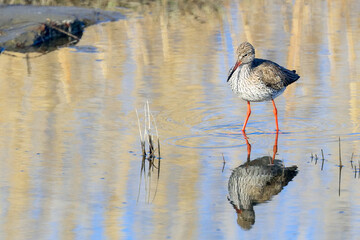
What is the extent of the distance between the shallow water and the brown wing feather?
1.69ft

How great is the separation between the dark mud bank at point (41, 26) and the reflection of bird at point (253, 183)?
7145mm

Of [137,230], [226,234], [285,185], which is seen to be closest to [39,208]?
[137,230]

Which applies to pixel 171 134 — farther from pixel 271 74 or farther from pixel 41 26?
pixel 41 26

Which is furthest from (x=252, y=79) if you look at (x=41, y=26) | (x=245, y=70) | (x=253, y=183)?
(x=41, y=26)

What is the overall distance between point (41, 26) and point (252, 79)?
6556 millimetres

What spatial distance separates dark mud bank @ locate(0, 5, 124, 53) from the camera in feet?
46.2

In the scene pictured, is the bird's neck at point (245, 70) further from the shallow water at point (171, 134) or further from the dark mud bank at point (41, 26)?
the dark mud bank at point (41, 26)

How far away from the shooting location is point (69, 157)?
323 inches

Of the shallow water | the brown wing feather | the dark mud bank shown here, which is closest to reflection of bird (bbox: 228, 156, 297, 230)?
the shallow water

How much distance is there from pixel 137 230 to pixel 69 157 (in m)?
2.12

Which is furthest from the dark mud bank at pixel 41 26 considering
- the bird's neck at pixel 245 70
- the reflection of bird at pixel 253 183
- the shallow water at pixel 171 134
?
the reflection of bird at pixel 253 183

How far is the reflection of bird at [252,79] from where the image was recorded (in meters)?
9.34

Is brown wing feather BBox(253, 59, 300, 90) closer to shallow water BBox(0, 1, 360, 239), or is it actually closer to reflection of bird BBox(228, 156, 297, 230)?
shallow water BBox(0, 1, 360, 239)

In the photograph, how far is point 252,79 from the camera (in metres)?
9.36
